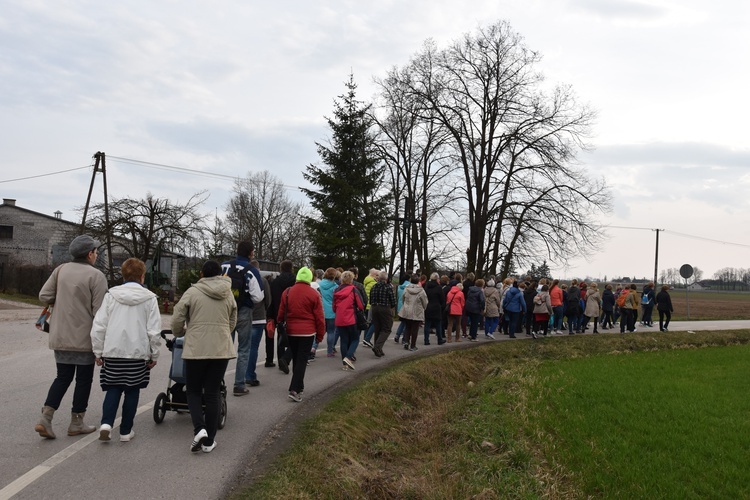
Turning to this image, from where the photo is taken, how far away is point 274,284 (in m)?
11.3

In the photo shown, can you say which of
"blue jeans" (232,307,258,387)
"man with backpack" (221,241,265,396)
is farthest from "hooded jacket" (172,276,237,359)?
"blue jeans" (232,307,258,387)

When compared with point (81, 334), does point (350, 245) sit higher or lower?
higher

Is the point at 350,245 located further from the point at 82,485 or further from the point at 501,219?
the point at 82,485

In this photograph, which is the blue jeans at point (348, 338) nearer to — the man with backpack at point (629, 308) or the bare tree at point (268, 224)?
the man with backpack at point (629, 308)

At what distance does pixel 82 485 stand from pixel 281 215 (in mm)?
67887

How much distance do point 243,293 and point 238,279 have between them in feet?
0.94

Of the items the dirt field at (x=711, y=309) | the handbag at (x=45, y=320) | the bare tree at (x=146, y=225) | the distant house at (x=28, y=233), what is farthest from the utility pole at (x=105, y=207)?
the dirt field at (x=711, y=309)

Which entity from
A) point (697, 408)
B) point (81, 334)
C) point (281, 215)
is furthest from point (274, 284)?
point (281, 215)

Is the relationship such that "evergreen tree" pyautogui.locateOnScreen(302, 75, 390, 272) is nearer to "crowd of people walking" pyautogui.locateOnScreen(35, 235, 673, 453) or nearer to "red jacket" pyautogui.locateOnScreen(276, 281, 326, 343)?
"crowd of people walking" pyautogui.locateOnScreen(35, 235, 673, 453)

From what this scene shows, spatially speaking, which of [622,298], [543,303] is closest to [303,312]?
[543,303]

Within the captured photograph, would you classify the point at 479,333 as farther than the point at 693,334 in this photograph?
No

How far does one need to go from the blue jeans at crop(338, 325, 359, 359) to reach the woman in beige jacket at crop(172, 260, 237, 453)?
578 centimetres

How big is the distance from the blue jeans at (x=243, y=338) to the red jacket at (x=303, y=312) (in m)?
0.62

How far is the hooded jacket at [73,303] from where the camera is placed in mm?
6289
